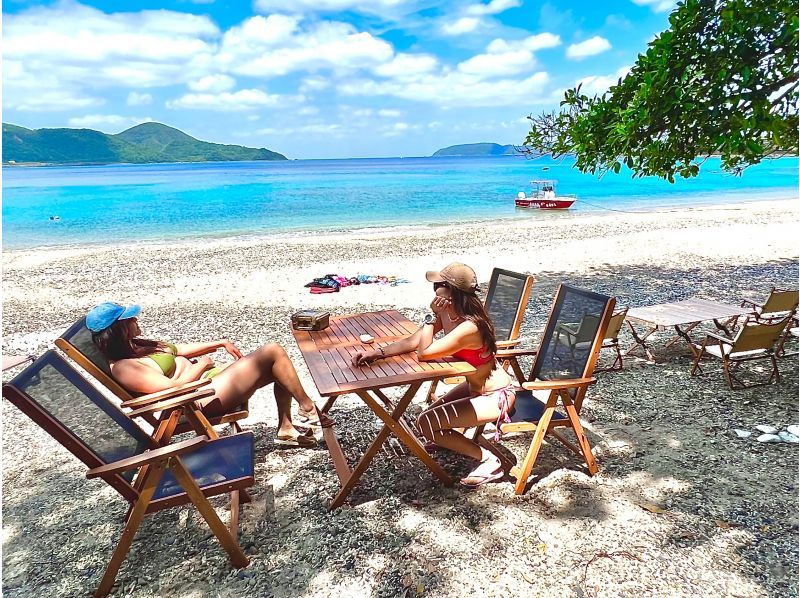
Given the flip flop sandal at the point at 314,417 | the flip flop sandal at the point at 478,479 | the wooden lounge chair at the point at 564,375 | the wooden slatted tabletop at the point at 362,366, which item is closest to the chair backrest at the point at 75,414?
the wooden slatted tabletop at the point at 362,366

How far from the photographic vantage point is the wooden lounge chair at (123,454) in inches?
109

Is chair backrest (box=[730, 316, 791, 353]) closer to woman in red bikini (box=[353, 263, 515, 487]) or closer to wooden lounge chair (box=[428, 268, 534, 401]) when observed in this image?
wooden lounge chair (box=[428, 268, 534, 401])

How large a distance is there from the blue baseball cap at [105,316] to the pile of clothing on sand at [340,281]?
6.86 meters

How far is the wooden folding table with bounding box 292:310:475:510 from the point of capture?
343 cm

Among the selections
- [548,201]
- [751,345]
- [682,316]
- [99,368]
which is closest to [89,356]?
[99,368]

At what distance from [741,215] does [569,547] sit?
25.6 m

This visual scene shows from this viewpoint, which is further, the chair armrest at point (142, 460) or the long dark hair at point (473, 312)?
the long dark hair at point (473, 312)

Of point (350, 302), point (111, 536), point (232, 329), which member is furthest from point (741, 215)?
point (111, 536)

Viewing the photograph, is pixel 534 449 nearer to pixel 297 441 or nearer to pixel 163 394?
pixel 297 441

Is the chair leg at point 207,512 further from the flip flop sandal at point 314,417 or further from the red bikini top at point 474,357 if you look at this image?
the red bikini top at point 474,357

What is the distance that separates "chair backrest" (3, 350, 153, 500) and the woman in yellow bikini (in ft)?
1.38

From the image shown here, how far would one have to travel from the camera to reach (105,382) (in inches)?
144

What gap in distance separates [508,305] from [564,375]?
104 cm

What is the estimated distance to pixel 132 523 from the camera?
289 centimetres
